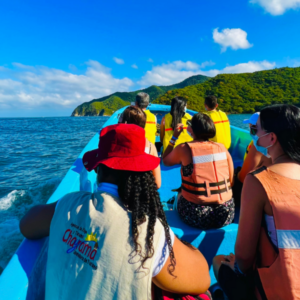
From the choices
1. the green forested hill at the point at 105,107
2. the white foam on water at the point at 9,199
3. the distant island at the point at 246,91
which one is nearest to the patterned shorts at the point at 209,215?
the white foam on water at the point at 9,199

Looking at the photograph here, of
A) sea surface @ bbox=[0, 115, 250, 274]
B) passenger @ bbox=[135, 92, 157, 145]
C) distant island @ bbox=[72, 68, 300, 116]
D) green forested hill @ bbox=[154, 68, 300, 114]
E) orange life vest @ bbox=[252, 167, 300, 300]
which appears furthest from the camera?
green forested hill @ bbox=[154, 68, 300, 114]

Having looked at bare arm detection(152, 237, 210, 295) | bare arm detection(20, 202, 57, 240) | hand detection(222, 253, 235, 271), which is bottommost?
hand detection(222, 253, 235, 271)

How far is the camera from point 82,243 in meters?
0.74

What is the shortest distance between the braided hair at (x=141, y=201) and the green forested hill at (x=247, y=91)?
90.9 feet

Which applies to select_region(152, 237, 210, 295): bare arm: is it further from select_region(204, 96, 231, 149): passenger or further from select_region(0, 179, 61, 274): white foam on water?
select_region(204, 96, 231, 149): passenger

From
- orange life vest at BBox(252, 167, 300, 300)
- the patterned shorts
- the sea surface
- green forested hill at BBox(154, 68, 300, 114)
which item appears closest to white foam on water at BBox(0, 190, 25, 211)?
the sea surface

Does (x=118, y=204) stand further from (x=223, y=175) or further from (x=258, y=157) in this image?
(x=258, y=157)

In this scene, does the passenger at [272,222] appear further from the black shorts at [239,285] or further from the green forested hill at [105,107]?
the green forested hill at [105,107]

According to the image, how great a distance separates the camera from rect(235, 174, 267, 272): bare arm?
0.93 m

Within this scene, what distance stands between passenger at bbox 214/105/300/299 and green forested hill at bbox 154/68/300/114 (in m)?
27.4

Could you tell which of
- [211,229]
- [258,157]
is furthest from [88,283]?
[258,157]

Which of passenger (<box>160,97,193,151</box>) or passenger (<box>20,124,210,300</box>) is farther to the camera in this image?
passenger (<box>160,97,193,151</box>)

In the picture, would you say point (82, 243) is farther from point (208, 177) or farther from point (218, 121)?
point (218, 121)

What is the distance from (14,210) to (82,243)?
3.58 meters
